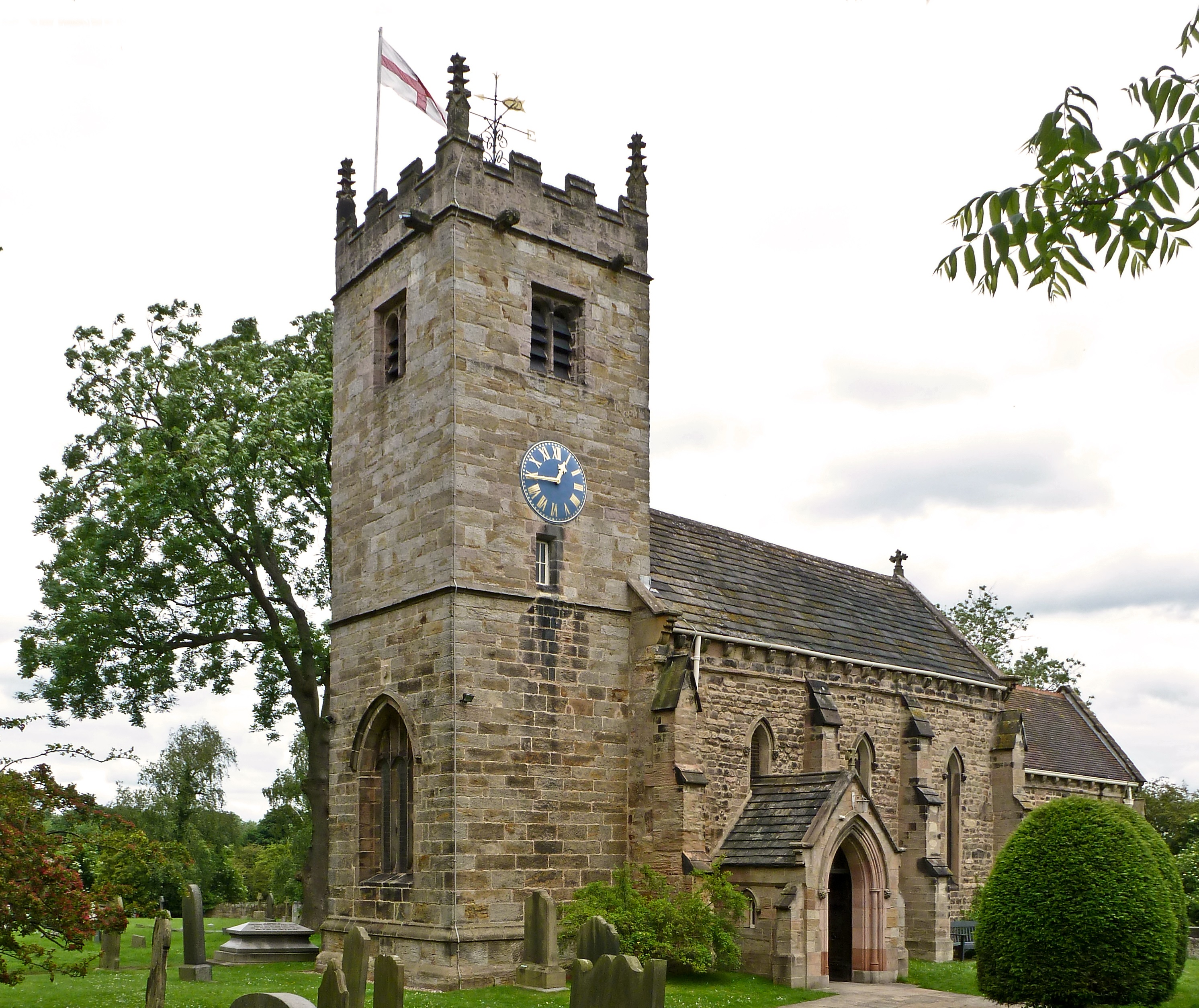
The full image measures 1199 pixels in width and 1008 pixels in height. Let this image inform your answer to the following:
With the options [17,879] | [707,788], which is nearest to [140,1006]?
[17,879]

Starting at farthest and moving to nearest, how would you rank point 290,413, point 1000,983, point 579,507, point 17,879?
1. point 290,413
2. point 579,507
3. point 1000,983
4. point 17,879

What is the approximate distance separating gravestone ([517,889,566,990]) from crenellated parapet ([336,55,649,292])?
12.1 meters

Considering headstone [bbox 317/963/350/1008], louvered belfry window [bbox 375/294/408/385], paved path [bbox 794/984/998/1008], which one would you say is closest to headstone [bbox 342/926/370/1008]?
headstone [bbox 317/963/350/1008]

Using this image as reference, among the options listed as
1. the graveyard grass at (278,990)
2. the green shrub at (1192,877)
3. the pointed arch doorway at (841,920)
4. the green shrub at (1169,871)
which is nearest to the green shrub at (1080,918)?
the green shrub at (1169,871)

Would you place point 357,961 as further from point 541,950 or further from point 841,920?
point 841,920

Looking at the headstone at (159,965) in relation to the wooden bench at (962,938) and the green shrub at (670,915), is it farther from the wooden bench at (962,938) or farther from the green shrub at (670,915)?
the wooden bench at (962,938)

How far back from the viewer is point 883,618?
103 feet

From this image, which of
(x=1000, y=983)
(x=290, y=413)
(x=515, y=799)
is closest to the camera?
(x=1000, y=983)

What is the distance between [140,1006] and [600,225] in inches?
643

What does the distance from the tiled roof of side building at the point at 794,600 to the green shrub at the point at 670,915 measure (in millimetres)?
5040

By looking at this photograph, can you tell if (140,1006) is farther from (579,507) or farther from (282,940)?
(579,507)

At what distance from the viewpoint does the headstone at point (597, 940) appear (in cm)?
1541

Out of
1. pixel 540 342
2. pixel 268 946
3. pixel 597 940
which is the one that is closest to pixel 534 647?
pixel 540 342

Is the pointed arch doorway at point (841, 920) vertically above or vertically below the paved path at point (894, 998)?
above
